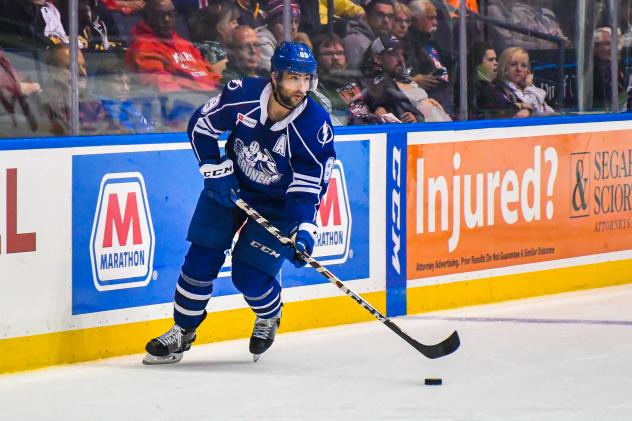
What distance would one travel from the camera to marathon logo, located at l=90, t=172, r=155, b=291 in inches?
207

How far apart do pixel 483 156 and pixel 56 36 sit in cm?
225

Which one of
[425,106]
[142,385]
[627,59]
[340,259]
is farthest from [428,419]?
[627,59]

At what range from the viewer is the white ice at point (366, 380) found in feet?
14.5

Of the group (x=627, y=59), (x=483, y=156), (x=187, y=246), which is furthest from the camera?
(x=627, y=59)

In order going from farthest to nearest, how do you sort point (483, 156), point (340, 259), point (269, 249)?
point (483, 156) → point (340, 259) → point (269, 249)

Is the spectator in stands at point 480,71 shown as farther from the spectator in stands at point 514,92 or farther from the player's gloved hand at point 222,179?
the player's gloved hand at point 222,179

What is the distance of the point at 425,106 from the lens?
22.5 feet

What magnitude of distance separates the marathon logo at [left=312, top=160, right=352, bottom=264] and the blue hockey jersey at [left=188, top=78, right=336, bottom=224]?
861 mm

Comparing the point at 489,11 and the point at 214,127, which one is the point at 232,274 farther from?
the point at 489,11

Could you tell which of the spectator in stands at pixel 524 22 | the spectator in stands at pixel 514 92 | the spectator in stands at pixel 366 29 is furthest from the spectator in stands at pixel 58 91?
the spectator in stands at pixel 524 22

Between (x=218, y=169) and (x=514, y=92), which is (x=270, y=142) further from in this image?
(x=514, y=92)

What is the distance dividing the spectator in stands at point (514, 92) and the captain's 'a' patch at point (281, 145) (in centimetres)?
227

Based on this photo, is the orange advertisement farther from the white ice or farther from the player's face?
the player's face

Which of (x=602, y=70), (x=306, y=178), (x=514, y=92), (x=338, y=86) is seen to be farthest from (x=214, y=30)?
(x=602, y=70)
